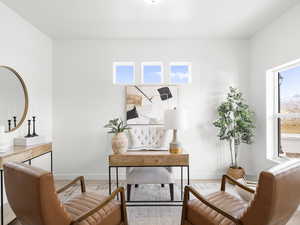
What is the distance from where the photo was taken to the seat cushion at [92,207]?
5.43ft

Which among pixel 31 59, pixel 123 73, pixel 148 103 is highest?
pixel 31 59

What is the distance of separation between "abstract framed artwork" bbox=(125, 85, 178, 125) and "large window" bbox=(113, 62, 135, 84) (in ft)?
0.74

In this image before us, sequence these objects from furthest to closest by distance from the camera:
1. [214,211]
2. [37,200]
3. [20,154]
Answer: [20,154]
[214,211]
[37,200]

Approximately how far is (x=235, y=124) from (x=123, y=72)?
7.88 ft

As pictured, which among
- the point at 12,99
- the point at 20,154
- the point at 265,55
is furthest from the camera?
the point at 265,55

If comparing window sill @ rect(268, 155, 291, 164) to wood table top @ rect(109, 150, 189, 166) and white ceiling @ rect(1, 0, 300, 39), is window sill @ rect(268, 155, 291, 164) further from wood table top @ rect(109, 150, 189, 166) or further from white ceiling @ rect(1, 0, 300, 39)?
white ceiling @ rect(1, 0, 300, 39)

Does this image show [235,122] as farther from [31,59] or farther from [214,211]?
[31,59]

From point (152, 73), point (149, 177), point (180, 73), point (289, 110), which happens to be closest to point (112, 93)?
point (152, 73)

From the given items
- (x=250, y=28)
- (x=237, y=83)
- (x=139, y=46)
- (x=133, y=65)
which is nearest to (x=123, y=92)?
(x=133, y=65)

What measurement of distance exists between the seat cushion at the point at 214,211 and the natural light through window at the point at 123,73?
2.76m

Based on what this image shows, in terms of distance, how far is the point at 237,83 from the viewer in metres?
4.02

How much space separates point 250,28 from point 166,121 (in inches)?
92.9

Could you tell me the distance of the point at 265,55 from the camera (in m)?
3.48

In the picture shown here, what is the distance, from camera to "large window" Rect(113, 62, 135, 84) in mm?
4080
